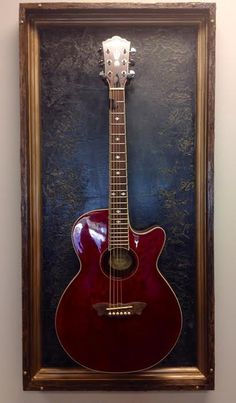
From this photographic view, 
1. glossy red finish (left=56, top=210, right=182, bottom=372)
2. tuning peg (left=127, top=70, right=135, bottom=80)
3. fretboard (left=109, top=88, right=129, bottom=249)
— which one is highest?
tuning peg (left=127, top=70, right=135, bottom=80)

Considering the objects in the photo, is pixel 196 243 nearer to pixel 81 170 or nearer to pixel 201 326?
pixel 201 326

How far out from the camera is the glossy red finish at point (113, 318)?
0.98m

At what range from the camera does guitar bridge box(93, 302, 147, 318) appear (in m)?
0.99

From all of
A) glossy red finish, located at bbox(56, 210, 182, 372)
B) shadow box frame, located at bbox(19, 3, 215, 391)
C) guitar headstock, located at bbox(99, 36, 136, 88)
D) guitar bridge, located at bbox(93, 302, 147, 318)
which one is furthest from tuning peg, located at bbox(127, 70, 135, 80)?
guitar bridge, located at bbox(93, 302, 147, 318)

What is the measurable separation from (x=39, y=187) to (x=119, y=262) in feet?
Result: 0.93

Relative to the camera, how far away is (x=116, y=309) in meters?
0.99

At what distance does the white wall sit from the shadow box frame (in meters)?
0.05

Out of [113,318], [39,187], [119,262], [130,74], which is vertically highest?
[130,74]

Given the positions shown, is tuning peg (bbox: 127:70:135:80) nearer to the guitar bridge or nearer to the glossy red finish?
the glossy red finish

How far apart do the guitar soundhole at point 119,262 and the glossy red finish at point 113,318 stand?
0.04ft

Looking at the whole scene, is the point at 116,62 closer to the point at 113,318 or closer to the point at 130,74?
the point at 130,74

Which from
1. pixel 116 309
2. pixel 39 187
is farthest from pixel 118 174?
pixel 116 309
